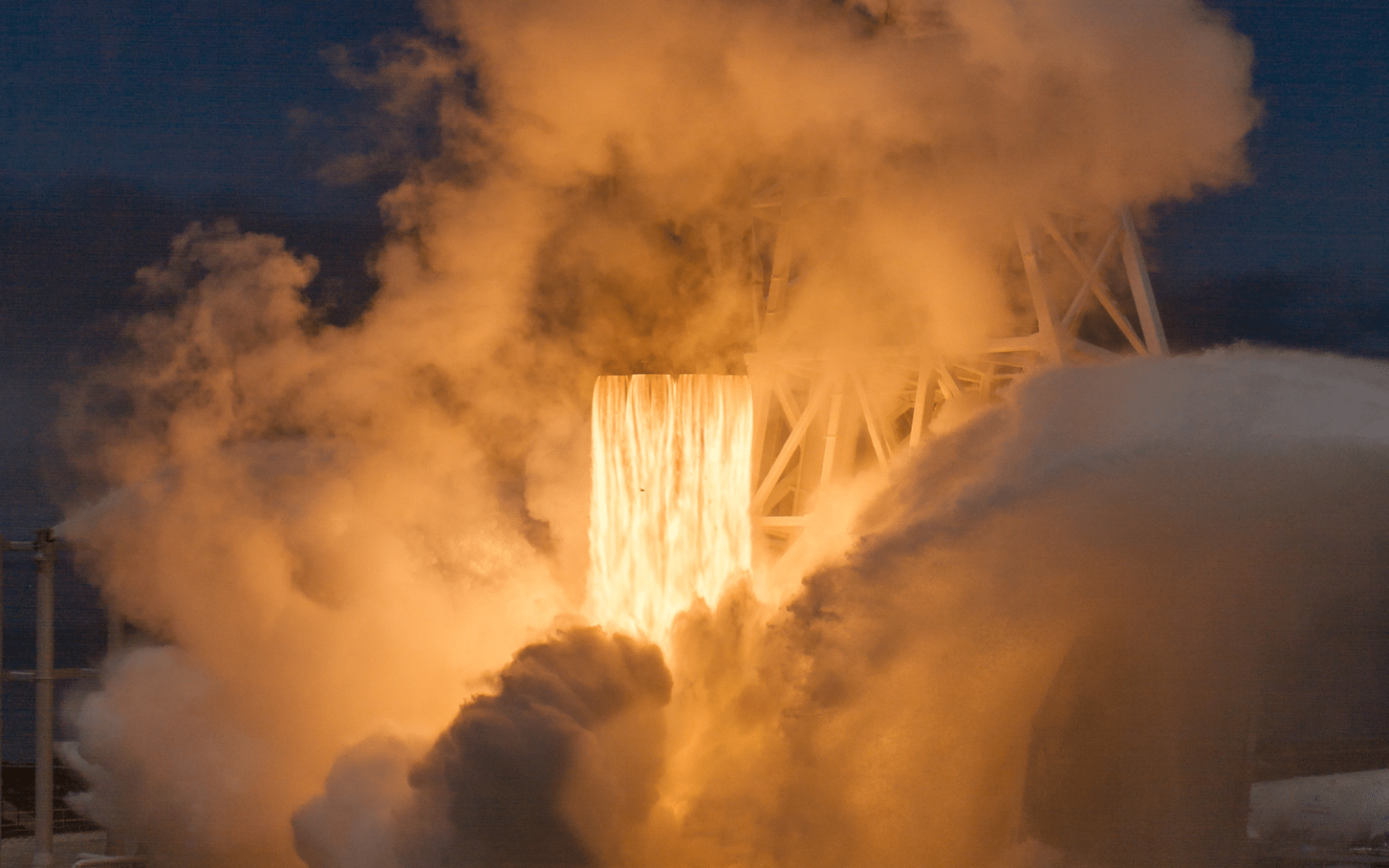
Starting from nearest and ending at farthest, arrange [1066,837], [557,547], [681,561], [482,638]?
[1066,837], [681,561], [482,638], [557,547]

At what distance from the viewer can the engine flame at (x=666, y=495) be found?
20.6 metres

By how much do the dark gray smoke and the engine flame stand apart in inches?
94.6

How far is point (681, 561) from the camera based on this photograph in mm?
21375

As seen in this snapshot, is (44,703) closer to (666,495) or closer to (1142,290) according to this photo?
(666,495)

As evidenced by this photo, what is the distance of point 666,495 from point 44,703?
9311mm

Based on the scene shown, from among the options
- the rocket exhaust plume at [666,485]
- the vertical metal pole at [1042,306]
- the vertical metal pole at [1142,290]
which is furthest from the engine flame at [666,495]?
the vertical metal pole at [1142,290]

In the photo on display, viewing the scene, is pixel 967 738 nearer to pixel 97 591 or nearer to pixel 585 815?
pixel 585 815

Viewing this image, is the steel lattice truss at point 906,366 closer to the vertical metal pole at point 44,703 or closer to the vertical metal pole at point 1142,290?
the vertical metal pole at point 1142,290

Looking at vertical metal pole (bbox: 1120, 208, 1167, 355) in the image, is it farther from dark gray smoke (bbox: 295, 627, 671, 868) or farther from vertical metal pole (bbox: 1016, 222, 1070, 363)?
dark gray smoke (bbox: 295, 627, 671, 868)

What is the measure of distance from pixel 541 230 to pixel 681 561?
6.42 meters

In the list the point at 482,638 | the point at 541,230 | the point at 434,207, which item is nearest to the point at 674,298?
the point at 541,230

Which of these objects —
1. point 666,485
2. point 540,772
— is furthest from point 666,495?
point 540,772

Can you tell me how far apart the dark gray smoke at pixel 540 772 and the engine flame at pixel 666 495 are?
240cm

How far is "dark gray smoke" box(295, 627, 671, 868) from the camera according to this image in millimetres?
17438
